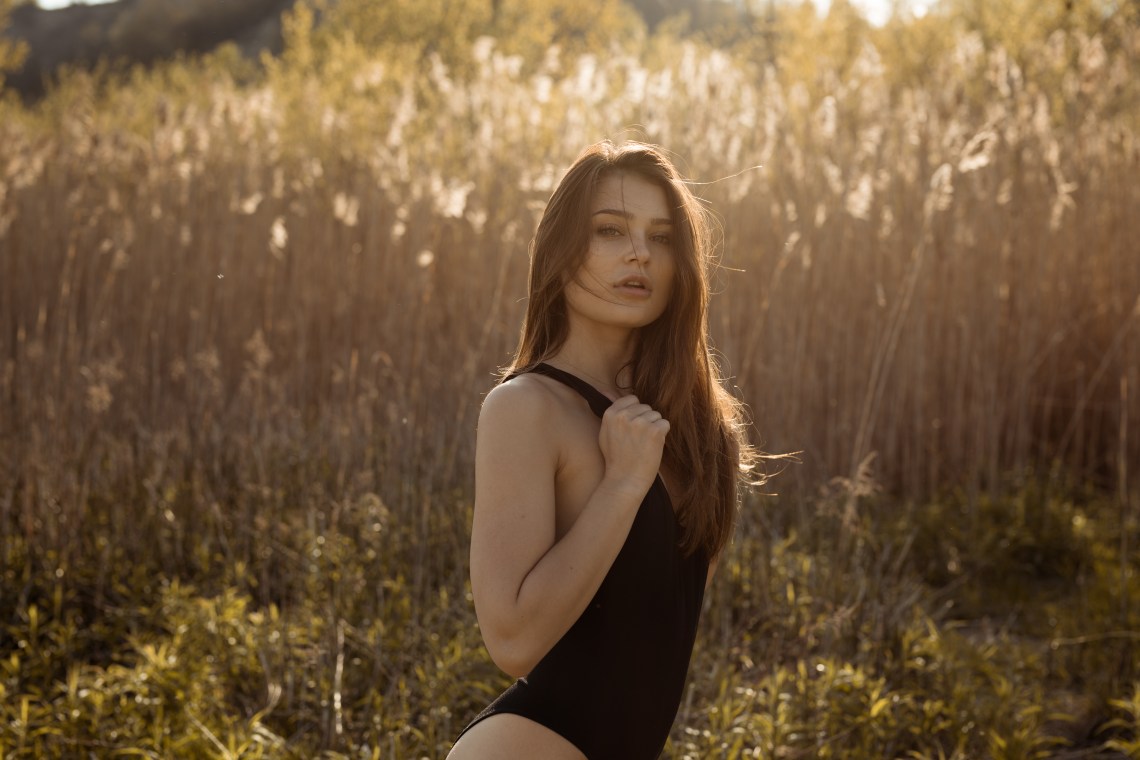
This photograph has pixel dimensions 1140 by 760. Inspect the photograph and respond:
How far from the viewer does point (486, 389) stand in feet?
14.8

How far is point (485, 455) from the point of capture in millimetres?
1406

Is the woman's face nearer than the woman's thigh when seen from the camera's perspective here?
No

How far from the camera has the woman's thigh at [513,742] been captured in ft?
4.49

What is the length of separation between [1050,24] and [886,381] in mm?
8713

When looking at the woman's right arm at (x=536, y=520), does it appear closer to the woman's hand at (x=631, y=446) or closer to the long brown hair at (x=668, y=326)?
the woman's hand at (x=631, y=446)

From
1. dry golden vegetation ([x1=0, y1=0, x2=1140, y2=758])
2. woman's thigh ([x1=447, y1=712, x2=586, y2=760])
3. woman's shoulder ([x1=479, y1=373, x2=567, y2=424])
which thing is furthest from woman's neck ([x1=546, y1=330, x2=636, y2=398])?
dry golden vegetation ([x1=0, y1=0, x2=1140, y2=758])

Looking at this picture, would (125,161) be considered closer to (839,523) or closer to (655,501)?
(839,523)

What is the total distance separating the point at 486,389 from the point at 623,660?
3.12m

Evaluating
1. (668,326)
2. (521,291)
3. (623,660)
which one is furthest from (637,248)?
(521,291)

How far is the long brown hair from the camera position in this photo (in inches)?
60.7

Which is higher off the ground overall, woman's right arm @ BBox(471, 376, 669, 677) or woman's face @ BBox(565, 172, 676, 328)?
woman's face @ BBox(565, 172, 676, 328)

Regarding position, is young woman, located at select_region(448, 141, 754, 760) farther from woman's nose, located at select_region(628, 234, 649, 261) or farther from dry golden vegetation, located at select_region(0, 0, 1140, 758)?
dry golden vegetation, located at select_region(0, 0, 1140, 758)

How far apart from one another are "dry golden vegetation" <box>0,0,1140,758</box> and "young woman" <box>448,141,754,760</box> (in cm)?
112

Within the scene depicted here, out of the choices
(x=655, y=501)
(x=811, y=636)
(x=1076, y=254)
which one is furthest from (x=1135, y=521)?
(x=655, y=501)
